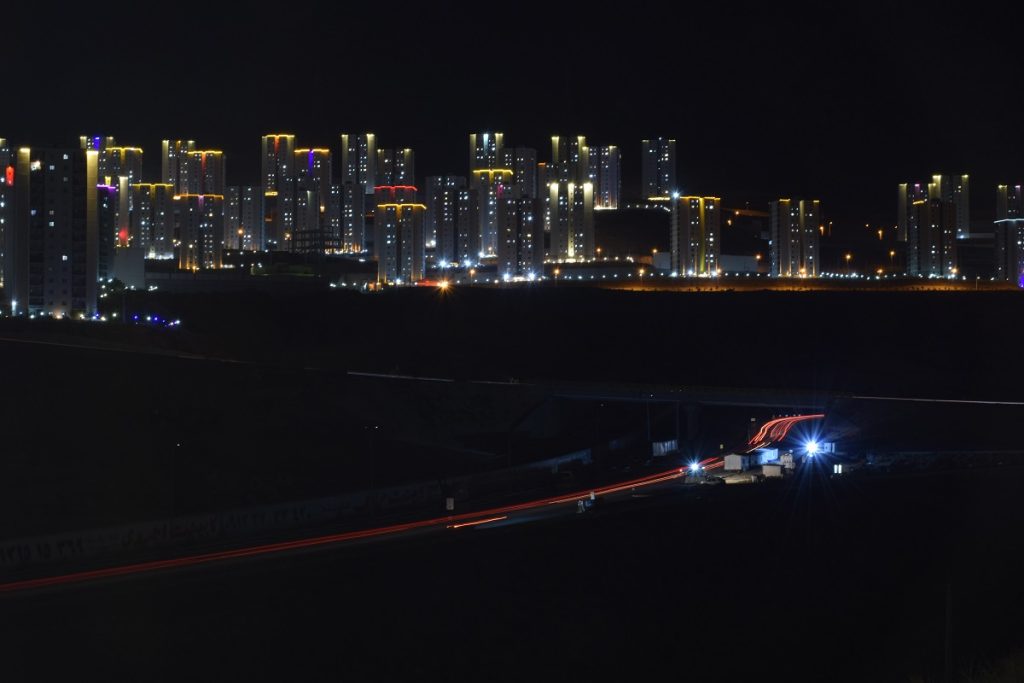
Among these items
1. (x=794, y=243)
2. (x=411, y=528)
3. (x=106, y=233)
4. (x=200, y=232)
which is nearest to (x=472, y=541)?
(x=411, y=528)

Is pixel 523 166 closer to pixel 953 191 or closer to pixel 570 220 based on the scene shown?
pixel 570 220

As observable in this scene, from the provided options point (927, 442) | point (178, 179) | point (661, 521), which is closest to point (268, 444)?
point (661, 521)

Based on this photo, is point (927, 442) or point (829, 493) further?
point (927, 442)

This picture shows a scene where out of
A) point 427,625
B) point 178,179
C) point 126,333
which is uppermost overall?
point 178,179

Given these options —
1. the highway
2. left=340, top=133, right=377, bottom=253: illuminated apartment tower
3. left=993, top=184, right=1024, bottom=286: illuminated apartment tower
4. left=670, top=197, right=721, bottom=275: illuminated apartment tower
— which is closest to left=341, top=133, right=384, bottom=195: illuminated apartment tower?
left=340, top=133, right=377, bottom=253: illuminated apartment tower

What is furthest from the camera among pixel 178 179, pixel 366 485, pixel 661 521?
pixel 178 179

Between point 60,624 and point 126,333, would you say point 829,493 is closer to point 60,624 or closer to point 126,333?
point 60,624

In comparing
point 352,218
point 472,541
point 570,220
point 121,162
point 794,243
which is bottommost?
point 472,541
